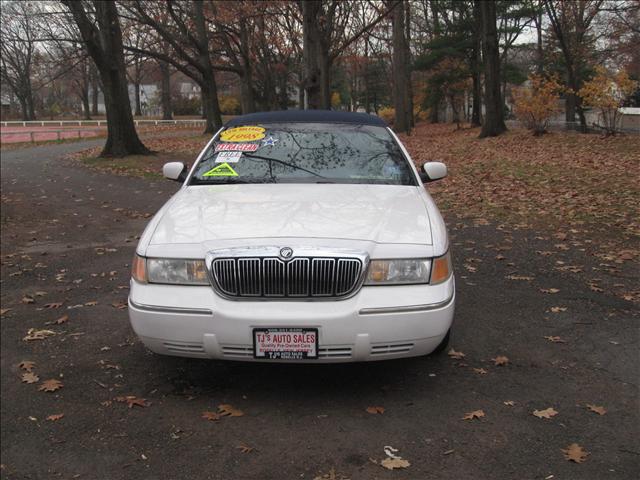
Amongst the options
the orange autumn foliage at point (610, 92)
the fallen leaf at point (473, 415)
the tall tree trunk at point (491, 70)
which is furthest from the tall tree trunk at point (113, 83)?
the fallen leaf at point (473, 415)

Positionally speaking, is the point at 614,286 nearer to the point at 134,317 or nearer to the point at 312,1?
the point at 134,317

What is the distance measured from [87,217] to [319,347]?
25.0 ft

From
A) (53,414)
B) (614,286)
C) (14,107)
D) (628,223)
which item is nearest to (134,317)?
(53,414)

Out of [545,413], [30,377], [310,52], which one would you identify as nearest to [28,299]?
[30,377]

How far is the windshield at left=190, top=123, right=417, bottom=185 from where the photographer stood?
14.9 feet

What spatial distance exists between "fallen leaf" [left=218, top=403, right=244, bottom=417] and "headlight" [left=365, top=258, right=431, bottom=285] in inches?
40.6

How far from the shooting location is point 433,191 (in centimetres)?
1175

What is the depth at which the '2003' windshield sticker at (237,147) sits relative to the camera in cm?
488

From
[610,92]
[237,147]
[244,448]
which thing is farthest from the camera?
[610,92]

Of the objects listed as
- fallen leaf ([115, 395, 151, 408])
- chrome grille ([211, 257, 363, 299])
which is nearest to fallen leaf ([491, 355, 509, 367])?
chrome grille ([211, 257, 363, 299])

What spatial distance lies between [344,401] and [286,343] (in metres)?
0.56

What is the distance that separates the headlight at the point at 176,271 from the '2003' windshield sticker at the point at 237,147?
1.71 meters

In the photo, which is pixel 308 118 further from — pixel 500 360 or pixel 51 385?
pixel 51 385

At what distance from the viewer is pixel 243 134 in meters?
5.11
